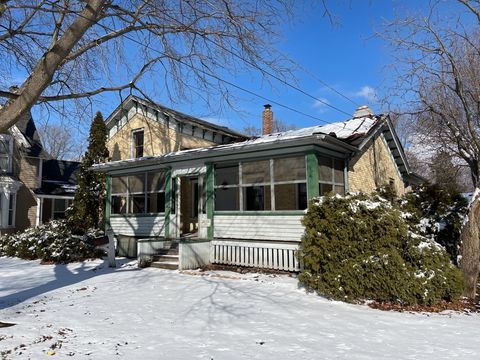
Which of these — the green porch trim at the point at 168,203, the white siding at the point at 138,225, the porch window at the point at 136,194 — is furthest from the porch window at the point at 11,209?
the green porch trim at the point at 168,203

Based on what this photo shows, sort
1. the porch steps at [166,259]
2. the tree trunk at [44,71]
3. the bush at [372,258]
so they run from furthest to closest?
the porch steps at [166,259], the bush at [372,258], the tree trunk at [44,71]

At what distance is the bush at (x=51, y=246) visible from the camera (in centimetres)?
1372

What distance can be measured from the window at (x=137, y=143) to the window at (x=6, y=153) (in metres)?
8.30

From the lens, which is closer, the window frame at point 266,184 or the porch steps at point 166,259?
the window frame at point 266,184

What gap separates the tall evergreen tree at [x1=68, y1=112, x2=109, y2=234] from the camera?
55.7ft

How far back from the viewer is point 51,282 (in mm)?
10242

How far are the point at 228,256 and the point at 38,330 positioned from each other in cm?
649

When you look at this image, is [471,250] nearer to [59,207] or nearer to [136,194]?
[136,194]

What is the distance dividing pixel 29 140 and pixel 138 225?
37.4 feet

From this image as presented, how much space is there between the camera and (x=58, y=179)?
2594cm

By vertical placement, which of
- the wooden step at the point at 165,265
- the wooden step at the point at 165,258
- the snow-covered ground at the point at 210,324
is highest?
the wooden step at the point at 165,258

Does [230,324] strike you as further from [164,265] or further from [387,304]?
[164,265]

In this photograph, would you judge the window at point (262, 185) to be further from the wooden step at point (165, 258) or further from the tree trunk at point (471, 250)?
the tree trunk at point (471, 250)

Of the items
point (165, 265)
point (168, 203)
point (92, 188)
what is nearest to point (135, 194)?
point (168, 203)
